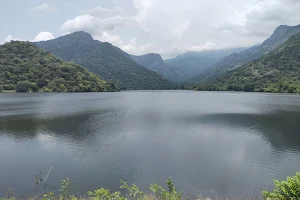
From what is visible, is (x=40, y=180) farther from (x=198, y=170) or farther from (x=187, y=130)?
(x=187, y=130)

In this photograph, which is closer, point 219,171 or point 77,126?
point 219,171

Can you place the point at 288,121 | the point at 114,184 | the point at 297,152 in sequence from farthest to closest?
the point at 288,121, the point at 297,152, the point at 114,184

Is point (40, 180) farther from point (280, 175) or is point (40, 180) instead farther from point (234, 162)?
point (280, 175)

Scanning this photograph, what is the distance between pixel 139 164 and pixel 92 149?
1118 cm

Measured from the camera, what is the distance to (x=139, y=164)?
33375mm

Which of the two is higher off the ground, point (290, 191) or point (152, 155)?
point (290, 191)

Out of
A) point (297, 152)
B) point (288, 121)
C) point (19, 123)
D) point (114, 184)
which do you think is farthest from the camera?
point (288, 121)

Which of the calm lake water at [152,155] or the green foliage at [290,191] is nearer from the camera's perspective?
the green foliage at [290,191]

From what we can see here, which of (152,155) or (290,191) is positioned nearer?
(290,191)

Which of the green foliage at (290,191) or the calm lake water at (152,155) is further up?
the green foliage at (290,191)

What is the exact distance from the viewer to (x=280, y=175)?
29594mm

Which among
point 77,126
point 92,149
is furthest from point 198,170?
point 77,126

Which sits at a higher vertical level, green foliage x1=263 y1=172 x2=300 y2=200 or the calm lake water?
green foliage x1=263 y1=172 x2=300 y2=200

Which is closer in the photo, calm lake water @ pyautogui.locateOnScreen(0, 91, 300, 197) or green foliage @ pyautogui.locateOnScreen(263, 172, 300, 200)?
green foliage @ pyautogui.locateOnScreen(263, 172, 300, 200)
